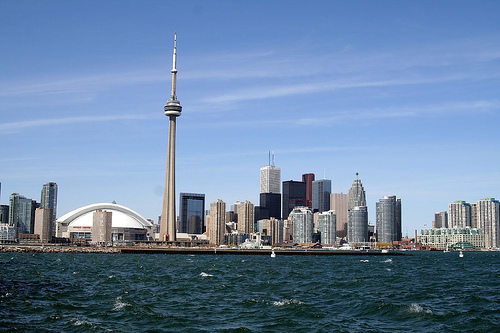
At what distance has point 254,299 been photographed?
55625 mm

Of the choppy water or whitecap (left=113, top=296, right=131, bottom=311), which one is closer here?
the choppy water

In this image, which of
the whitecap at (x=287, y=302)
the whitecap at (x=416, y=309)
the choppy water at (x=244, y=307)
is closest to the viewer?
the choppy water at (x=244, y=307)

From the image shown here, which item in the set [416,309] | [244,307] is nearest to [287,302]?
[244,307]

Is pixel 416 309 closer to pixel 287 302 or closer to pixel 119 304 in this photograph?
pixel 287 302

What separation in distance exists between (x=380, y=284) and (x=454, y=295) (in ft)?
46.4

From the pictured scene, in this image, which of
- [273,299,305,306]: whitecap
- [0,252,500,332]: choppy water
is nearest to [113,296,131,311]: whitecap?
[0,252,500,332]: choppy water

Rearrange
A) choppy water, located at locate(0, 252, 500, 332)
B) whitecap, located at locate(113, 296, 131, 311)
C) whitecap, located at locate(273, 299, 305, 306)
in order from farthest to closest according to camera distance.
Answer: whitecap, located at locate(273, 299, 305, 306) < whitecap, located at locate(113, 296, 131, 311) < choppy water, located at locate(0, 252, 500, 332)

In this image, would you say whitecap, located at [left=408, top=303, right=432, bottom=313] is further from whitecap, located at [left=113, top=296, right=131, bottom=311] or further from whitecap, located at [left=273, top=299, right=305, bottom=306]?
whitecap, located at [left=113, top=296, right=131, bottom=311]

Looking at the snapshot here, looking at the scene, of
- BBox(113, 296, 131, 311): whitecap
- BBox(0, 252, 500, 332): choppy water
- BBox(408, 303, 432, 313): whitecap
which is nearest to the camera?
BBox(0, 252, 500, 332): choppy water


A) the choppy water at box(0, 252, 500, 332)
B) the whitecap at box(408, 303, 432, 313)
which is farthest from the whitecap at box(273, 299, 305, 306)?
the whitecap at box(408, 303, 432, 313)

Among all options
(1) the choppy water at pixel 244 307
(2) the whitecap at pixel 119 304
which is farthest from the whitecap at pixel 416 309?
(2) the whitecap at pixel 119 304

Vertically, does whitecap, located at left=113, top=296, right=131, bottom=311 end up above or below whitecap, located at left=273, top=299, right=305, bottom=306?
above

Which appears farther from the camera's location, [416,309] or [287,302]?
[287,302]

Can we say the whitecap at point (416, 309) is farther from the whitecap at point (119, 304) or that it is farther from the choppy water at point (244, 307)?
the whitecap at point (119, 304)
